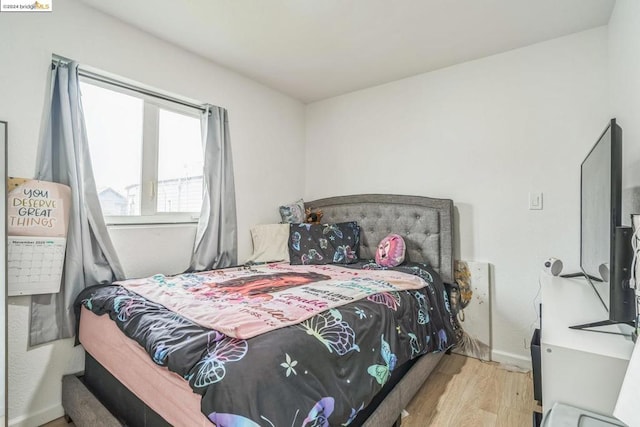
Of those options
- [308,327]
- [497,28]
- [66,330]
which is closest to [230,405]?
[308,327]

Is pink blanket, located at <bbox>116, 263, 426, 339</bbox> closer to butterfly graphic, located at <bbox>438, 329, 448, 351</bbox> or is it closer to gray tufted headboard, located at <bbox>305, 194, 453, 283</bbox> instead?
butterfly graphic, located at <bbox>438, 329, 448, 351</bbox>

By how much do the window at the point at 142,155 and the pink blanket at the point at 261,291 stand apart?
0.57 meters

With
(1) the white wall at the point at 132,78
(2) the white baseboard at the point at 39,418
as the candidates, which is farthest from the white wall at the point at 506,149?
(2) the white baseboard at the point at 39,418

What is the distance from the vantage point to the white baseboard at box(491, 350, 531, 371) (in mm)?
2305

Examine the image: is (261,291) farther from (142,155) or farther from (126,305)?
(142,155)

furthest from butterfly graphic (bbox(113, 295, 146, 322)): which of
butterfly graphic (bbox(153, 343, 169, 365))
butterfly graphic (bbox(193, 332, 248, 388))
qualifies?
butterfly graphic (bbox(193, 332, 248, 388))

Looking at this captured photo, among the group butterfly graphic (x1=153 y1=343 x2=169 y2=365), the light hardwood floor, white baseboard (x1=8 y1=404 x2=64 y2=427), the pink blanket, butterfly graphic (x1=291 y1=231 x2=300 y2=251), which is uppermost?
butterfly graphic (x1=291 y1=231 x2=300 y2=251)

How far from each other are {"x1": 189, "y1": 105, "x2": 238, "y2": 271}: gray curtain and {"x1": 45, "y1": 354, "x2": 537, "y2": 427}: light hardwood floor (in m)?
1.23

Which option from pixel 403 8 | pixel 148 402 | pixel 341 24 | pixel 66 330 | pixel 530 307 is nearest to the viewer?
pixel 148 402

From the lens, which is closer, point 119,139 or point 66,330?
point 66,330

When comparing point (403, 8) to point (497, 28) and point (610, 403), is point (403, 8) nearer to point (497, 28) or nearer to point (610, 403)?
point (497, 28)

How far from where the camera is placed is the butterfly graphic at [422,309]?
193 centimetres

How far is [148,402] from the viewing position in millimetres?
1197

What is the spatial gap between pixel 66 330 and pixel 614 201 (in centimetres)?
261
